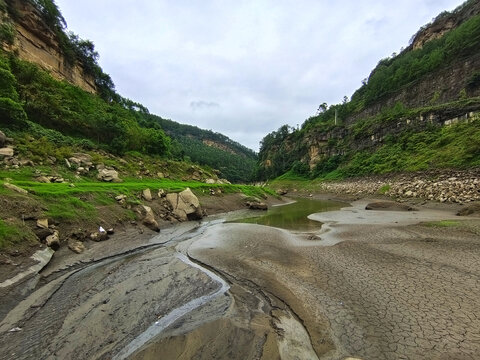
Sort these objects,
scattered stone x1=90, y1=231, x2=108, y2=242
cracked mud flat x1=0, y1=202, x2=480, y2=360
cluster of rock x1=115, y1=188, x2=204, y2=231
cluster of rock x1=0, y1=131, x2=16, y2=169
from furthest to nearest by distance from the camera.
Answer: cluster of rock x1=115, y1=188, x2=204, y2=231, cluster of rock x1=0, y1=131, x2=16, y2=169, scattered stone x1=90, y1=231, x2=108, y2=242, cracked mud flat x1=0, y1=202, x2=480, y2=360

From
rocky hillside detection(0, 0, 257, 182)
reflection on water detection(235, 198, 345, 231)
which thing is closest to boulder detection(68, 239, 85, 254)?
reflection on water detection(235, 198, 345, 231)

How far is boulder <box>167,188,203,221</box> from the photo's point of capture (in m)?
22.6

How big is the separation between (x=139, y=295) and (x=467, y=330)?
8884 mm

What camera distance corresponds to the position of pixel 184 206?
2331cm

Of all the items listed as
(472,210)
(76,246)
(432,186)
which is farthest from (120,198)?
(432,186)

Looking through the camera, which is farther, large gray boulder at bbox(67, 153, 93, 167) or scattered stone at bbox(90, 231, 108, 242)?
large gray boulder at bbox(67, 153, 93, 167)

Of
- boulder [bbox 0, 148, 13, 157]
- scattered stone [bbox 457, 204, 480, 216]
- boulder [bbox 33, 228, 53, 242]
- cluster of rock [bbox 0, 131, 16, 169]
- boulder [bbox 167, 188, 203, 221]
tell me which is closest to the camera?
boulder [bbox 33, 228, 53, 242]

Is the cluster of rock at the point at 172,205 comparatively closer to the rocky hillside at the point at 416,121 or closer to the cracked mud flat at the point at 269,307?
the cracked mud flat at the point at 269,307

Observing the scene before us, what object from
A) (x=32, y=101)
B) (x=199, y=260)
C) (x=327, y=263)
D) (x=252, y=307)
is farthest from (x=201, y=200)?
(x=32, y=101)

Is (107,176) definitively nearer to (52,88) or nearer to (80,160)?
(80,160)

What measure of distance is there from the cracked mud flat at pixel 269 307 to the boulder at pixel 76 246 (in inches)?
51.3

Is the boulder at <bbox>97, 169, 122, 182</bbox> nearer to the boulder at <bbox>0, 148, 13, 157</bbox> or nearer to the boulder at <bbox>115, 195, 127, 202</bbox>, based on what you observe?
the boulder at <bbox>0, 148, 13, 157</bbox>

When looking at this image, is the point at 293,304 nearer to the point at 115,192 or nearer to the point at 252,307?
the point at 252,307

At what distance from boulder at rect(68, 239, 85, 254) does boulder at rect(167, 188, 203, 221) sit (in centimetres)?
1076
